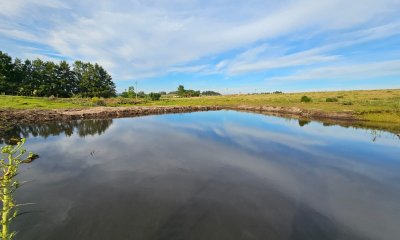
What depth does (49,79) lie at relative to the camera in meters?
75.1

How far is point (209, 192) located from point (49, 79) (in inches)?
3365

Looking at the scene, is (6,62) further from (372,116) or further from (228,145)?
(372,116)

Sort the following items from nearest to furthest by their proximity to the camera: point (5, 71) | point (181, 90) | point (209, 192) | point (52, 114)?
1. point (209, 192)
2. point (52, 114)
3. point (5, 71)
4. point (181, 90)

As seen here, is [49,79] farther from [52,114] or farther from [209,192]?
[209,192]

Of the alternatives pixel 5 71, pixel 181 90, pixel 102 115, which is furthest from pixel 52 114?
pixel 181 90

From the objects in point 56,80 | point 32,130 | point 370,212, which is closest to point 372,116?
point 370,212

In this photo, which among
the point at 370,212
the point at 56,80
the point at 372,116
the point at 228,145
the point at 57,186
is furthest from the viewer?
the point at 56,80

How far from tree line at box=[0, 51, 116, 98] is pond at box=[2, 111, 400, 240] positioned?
66.4 meters

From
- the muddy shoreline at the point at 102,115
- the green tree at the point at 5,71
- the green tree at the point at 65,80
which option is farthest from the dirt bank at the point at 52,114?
the green tree at the point at 65,80

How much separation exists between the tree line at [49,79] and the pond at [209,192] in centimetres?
6636

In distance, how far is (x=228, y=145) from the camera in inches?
821

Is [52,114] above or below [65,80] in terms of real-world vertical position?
below

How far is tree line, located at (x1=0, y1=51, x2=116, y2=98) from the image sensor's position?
66.6 metres

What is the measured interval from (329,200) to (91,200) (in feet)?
37.2
